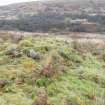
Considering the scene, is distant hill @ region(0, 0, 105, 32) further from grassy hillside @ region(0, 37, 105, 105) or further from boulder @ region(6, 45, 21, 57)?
boulder @ region(6, 45, 21, 57)

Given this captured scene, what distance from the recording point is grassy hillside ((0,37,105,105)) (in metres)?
9.57

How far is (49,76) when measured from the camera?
1080 cm

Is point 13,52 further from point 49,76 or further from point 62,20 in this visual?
point 62,20

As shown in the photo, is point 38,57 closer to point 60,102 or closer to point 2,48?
point 2,48

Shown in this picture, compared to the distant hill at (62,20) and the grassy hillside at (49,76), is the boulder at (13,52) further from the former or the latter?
the distant hill at (62,20)

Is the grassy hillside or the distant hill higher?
the grassy hillside

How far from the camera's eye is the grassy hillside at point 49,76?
9.57m

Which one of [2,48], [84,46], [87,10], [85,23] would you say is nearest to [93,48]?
[84,46]

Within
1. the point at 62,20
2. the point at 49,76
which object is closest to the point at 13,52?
the point at 49,76

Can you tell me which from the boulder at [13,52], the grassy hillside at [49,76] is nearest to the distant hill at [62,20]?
the grassy hillside at [49,76]

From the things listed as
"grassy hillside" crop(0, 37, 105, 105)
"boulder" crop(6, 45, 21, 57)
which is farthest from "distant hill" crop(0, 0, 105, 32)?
"boulder" crop(6, 45, 21, 57)

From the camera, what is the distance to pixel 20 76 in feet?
35.7

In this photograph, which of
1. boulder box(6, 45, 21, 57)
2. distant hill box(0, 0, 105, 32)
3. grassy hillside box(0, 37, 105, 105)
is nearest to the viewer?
grassy hillside box(0, 37, 105, 105)

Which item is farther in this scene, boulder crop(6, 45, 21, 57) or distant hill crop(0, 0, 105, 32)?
distant hill crop(0, 0, 105, 32)
